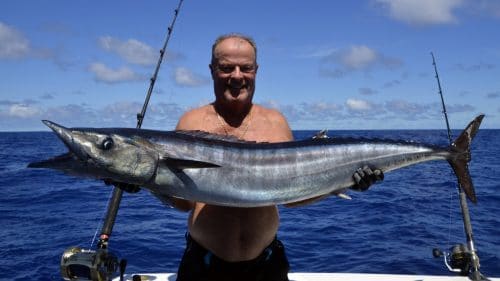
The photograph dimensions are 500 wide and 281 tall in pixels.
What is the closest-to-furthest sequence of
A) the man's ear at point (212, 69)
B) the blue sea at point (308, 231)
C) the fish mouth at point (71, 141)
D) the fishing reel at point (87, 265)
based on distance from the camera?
1. the fish mouth at point (71, 141)
2. the man's ear at point (212, 69)
3. the fishing reel at point (87, 265)
4. the blue sea at point (308, 231)

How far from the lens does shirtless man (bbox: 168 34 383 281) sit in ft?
14.5

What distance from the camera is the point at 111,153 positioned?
3848mm

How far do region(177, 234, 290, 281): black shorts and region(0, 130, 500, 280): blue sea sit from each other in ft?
20.2

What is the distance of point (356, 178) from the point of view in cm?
445

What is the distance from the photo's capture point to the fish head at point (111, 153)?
3.78 metres

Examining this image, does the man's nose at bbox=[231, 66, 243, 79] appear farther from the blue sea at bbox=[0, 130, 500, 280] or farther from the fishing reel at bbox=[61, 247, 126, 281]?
the blue sea at bbox=[0, 130, 500, 280]

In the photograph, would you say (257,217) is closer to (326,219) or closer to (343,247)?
(343,247)

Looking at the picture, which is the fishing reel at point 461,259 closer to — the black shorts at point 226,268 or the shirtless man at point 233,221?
the shirtless man at point 233,221

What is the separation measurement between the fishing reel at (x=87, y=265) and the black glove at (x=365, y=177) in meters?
3.10

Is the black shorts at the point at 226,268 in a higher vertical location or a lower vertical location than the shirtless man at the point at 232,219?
lower

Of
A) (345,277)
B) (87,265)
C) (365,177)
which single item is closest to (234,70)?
(365,177)

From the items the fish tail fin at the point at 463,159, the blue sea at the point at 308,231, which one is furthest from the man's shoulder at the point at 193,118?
the blue sea at the point at 308,231

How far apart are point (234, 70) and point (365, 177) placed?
1683mm

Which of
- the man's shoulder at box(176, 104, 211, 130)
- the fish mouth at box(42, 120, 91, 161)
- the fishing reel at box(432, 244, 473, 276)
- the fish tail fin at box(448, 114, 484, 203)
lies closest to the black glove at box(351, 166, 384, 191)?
the fish tail fin at box(448, 114, 484, 203)
